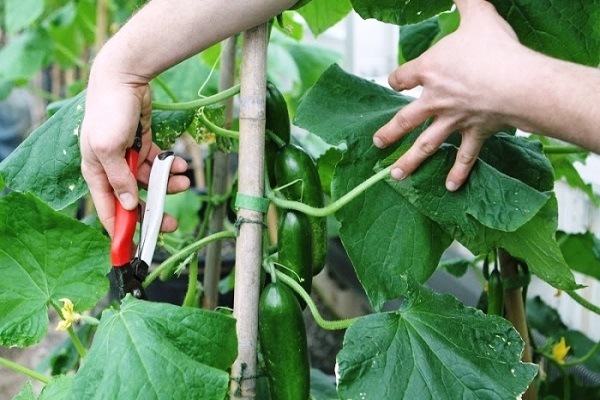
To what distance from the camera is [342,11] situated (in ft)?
4.25

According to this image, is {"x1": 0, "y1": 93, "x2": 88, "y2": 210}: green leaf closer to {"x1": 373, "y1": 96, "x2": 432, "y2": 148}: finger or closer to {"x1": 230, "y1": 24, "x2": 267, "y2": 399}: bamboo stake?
{"x1": 230, "y1": 24, "x2": 267, "y2": 399}: bamboo stake

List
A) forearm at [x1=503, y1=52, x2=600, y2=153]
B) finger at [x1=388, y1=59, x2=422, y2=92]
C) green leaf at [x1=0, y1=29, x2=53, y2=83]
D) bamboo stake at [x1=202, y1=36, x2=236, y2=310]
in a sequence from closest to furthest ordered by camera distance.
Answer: forearm at [x1=503, y1=52, x2=600, y2=153], finger at [x1=388, y1=59, x2=422, y2=92], bamboo stake at [x1=202, y1=36, x2=236, y2=310], green leaf at [x1=0, y1=29, x2=53, y2=83]

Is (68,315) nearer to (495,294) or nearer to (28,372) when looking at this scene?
(28,372)

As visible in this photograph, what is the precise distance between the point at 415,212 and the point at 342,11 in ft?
1.56

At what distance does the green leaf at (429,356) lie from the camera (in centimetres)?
78

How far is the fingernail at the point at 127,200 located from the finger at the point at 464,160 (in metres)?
0.34

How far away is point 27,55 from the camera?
246 cm

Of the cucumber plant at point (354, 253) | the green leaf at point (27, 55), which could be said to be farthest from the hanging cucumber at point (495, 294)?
the green leaf at point (27, 55)

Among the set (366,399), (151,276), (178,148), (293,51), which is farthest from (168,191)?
(178,148)

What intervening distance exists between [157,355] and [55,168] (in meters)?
0.35

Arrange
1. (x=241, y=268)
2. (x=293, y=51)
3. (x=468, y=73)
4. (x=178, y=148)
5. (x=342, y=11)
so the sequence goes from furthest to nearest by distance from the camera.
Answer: (x=178, y=148) → (x=293, y=51) → (x=342, y=11) → (x=241, y=268) → (x=468, y=73)

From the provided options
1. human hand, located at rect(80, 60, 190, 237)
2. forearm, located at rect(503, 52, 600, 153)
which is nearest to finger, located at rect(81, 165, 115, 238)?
human hand, located at rect(80, 60, 190, 237)

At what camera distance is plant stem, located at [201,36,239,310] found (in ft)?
4.14

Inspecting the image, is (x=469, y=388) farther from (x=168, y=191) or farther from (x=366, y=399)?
(x=168, y=191)
